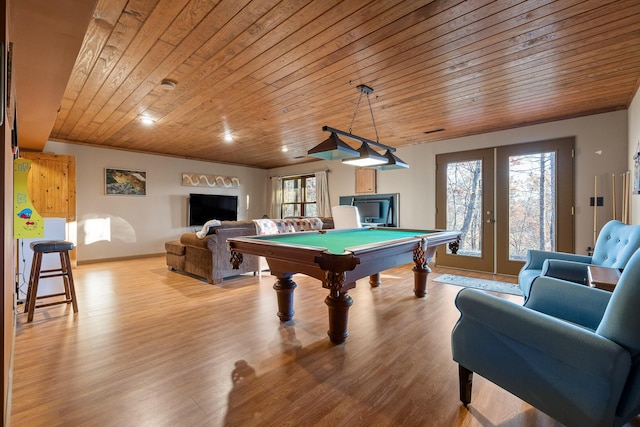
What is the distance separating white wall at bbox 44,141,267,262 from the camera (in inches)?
232

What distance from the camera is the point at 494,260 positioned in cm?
487

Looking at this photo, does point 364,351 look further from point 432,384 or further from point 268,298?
point 268,298

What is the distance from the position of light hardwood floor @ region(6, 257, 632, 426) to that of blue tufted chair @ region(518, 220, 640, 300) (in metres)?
0.90

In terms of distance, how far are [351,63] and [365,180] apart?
13.4 ft

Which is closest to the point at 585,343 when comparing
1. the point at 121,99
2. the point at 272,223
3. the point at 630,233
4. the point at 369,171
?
the point at 630,233

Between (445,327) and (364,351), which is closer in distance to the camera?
(364,351)

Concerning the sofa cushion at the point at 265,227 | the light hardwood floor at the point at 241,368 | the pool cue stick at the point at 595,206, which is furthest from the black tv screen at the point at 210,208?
the pool cue stick at the point at 595,206

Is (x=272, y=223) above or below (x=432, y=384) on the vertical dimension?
above

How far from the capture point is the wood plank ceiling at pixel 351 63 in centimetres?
196

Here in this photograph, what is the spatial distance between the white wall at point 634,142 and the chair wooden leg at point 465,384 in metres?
2.95

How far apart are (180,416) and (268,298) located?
2.04 m

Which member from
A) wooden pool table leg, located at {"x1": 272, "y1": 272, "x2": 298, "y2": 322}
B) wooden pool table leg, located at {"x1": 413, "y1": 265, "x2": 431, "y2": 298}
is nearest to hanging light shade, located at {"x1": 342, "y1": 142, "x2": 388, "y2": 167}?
wooden pool table leg, located at {"x1": 272, "y1": 272, "x2": 298, "y2": 322}

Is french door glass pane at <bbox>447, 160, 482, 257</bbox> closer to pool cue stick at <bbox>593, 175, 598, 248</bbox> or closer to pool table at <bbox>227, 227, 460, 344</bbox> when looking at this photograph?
pool cue stick at <bbox>593, 175, 598, 248</bbox>

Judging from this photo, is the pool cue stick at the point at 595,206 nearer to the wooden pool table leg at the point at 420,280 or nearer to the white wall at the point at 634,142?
the white wall at the point at 634,142
